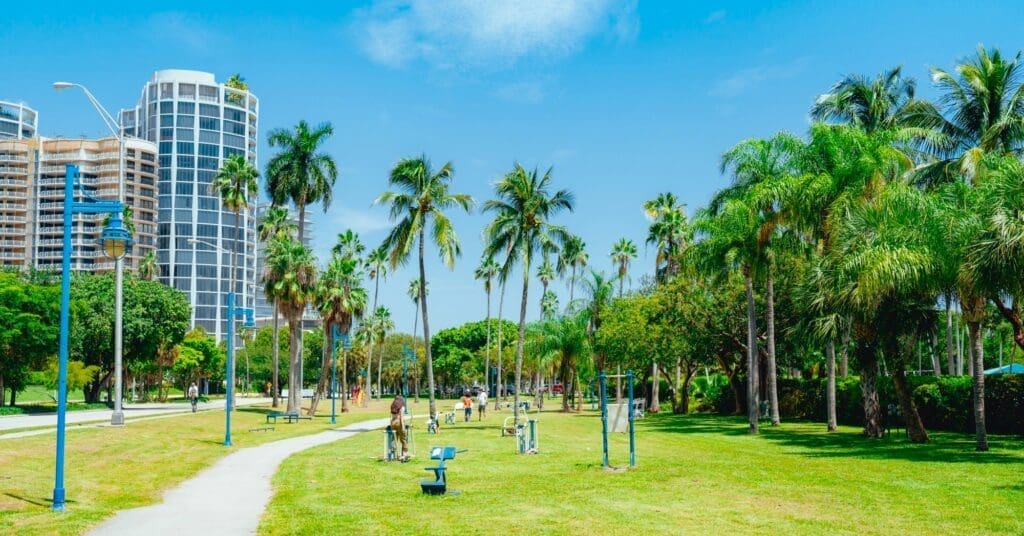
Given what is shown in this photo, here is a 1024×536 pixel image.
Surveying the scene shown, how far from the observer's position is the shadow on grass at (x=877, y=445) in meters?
23.1

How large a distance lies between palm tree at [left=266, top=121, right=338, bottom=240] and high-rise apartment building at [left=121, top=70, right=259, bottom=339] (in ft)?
401

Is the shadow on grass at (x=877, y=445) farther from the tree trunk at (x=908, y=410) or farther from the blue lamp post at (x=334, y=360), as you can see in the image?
the blue lamp post at (x=334, y=360)

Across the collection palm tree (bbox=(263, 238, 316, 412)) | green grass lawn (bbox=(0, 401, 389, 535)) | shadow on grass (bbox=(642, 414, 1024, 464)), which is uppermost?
palm tree (bbox=(263, 238, 316, 412))

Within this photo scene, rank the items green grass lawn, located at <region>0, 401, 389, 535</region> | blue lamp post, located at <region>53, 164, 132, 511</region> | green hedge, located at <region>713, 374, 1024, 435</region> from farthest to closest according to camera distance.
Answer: green hedge, located at <region>713, 374, 1024, 435</region> < blue lamp post, located at <region>53, 164, 132, 511</region> < green grass lawn, located at <region>0, 401, 389, 535</region>

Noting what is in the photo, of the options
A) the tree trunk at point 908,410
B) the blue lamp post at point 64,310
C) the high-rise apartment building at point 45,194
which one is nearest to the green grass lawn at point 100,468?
the blue lamp post at point 64,310

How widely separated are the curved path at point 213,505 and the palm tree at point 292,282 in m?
31.1

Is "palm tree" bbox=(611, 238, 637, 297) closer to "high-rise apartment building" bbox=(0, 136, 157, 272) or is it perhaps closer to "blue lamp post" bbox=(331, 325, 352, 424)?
"blue lamp post" bbox=(331, 325, 352, 424)

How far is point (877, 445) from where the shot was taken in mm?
27391

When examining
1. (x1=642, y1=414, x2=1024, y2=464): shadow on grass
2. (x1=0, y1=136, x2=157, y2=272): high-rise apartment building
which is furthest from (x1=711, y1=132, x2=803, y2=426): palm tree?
(x1=0, y1=136, x2=157, y2=272): high-rise apartment building

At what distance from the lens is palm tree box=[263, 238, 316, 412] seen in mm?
54219

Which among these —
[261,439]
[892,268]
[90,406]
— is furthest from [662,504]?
[90,406]

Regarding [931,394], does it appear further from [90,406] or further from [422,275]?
[90,406]

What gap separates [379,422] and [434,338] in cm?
8622

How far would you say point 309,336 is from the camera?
126562 mm
